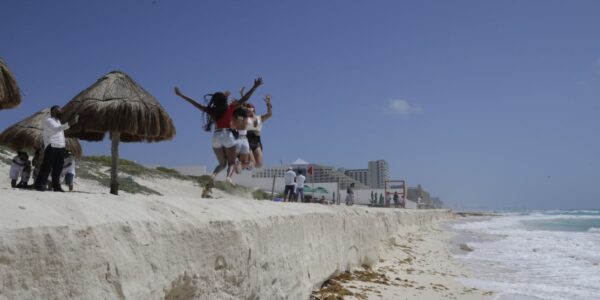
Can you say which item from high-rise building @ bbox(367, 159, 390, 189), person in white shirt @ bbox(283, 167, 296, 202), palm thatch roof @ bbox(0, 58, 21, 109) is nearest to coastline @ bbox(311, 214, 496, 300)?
person in white shirt @ bbox(283, 167, 296, 202)

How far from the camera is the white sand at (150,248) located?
203cm

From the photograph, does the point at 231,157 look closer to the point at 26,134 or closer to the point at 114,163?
the point at 114,163

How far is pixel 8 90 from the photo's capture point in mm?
6758

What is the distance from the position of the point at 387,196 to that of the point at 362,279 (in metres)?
23.1

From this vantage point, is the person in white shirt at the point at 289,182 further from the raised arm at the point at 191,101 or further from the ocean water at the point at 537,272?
the raised arm at the point at 191,101

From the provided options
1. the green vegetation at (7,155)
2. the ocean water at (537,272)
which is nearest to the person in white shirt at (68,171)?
the green vegetation at (7,155)

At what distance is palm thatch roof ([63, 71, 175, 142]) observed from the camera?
251 inches

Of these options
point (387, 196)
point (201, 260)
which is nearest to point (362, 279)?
point (201, 260)

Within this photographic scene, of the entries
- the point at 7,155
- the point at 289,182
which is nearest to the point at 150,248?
the point at 289,182

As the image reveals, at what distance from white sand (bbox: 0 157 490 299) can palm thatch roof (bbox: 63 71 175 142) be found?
290 cm

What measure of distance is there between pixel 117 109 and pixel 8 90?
1815 millimetres

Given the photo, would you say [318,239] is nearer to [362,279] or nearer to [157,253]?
[362,279]

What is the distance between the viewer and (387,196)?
28641 mm

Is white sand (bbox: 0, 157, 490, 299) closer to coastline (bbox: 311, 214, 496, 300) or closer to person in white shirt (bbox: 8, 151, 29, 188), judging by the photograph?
coastline (bbox: 311, 214, 496, 300)
